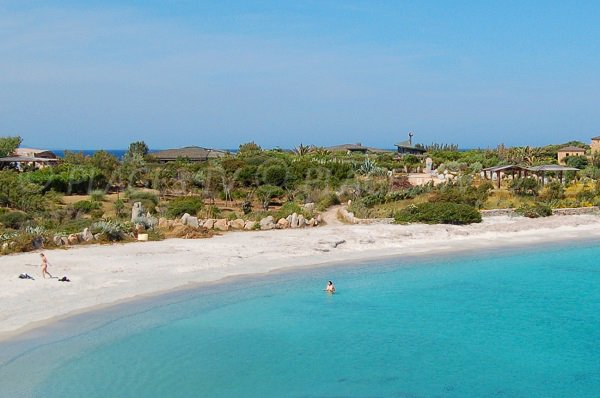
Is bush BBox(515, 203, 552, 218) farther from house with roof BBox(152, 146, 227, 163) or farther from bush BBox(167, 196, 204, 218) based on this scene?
house with roof BBox(152, 146, 227, 163)

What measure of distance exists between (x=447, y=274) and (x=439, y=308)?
4194 millimetres

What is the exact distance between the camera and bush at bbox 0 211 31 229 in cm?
2780

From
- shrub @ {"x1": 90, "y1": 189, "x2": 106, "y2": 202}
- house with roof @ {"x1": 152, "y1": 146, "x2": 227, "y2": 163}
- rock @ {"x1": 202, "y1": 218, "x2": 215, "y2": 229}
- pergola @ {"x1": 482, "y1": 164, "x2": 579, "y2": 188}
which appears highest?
house with roof @ {"x1": 152, "y1": 146, "x2": 227, "y2": 163}

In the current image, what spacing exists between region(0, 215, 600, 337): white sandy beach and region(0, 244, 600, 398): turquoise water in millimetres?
1225

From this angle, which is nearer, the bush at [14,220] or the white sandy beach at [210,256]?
the white sandy beach at [210,256]

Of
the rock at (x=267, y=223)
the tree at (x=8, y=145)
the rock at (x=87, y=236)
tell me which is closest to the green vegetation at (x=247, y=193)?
→ the rock at (x=87, y=236)

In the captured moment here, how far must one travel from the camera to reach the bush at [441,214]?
30719 millimetres

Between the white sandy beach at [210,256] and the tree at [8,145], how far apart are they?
1992 inches

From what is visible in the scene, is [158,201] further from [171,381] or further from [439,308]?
[171,381]

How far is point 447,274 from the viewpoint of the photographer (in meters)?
22.8

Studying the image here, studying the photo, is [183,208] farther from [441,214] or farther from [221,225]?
[441,214]

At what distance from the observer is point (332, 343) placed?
1552 centimetres

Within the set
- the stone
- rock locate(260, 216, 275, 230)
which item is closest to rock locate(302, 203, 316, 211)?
rock locate(260, 216, 275, 230)

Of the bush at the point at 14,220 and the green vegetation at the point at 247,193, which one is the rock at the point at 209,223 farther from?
the bush at the point at 14,220
